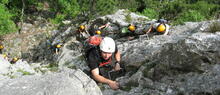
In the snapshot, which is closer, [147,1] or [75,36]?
[75,36]

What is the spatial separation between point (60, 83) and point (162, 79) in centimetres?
276

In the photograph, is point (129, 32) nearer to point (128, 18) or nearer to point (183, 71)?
point (128, 18)

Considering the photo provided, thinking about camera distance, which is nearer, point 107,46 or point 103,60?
point 107,46

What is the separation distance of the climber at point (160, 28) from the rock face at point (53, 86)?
6.86 meters

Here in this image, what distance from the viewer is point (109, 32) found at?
1496 centimetres

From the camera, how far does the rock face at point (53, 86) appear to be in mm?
3873

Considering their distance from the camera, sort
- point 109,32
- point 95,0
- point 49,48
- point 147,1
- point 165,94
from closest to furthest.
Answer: point 165,94 → point 109,32 → point 49,48 → point 95,0 → point 147,1

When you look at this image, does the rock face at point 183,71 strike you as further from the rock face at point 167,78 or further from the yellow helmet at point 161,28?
the yellow helmet at point 161,28

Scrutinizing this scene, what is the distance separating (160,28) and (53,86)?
7.78 meters

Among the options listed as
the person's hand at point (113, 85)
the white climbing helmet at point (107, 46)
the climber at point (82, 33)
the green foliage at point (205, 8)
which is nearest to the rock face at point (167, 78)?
the person's hand at point (113, 85)

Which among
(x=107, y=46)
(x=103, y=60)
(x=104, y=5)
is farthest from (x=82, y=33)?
(x=107, y=46)

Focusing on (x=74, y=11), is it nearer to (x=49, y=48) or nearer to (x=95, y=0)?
(x=95, y=0)

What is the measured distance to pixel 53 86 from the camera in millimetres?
3957

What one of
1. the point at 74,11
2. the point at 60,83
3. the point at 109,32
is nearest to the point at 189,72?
the point at 60,83
